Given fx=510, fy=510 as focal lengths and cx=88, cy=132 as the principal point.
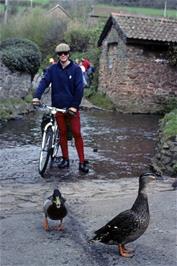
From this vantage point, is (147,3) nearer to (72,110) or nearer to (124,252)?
(72,110)

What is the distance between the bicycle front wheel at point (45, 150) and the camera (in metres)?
8.72

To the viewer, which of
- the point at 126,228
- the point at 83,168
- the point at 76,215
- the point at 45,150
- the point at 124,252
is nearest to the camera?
the point at 126,228

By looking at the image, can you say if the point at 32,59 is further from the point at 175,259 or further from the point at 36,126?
the point at 175,259

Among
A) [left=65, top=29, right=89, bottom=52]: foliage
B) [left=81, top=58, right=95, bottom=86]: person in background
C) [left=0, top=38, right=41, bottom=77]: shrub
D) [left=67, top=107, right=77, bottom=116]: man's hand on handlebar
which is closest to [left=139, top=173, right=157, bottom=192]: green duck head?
[left=67, top=107, right=77, bottom=116]: man's hand on handlebar

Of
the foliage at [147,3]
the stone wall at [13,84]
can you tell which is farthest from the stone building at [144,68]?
the foliage at [147,3]

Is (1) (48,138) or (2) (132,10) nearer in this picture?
(1) (48,138)

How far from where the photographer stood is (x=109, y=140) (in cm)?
1334

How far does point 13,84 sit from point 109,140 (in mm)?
7266

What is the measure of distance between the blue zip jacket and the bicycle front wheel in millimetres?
517

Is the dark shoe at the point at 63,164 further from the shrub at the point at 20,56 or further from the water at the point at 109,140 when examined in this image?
the shrub at the point at 20,56

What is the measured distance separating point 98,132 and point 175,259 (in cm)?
992

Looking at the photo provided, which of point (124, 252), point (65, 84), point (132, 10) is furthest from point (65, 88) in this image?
point (132, 10)

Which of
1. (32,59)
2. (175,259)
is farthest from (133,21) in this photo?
(175,259)

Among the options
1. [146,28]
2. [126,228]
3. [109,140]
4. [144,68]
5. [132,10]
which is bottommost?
[109,140]
